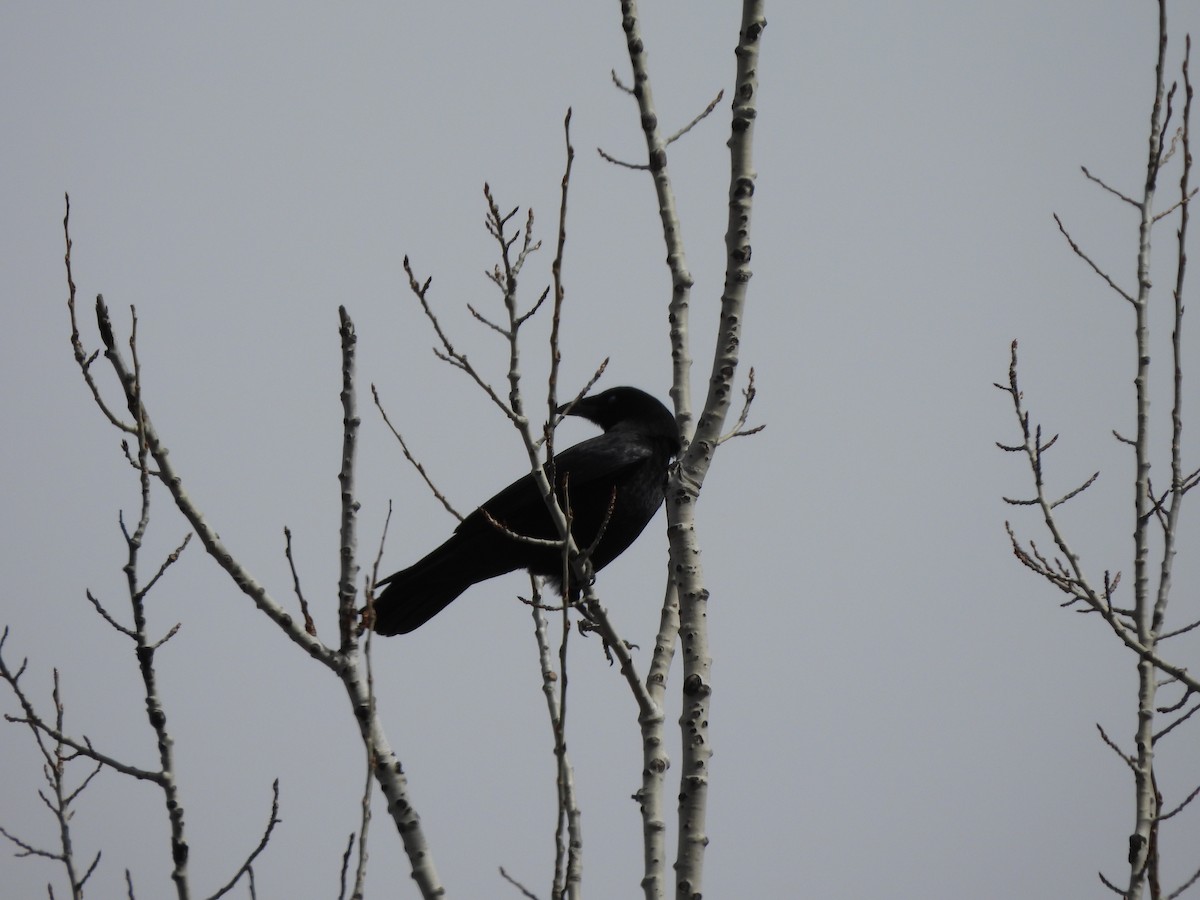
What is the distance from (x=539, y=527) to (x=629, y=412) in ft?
3.79

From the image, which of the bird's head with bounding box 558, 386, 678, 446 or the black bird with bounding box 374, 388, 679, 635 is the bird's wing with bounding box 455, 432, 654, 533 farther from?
the bird's head with bounding box 558, 386, 678, 446

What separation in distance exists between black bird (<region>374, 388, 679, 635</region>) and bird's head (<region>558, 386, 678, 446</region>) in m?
0.18

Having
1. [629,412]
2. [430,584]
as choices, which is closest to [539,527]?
[430,584]

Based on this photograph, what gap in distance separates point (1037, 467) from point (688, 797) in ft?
6.74

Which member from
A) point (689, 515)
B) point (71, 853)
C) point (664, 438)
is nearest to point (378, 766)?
point (689, 515)

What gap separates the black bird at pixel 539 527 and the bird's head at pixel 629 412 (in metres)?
0.18

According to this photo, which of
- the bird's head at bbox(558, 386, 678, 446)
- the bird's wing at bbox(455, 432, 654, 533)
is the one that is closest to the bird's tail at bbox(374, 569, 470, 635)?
the bird's wing at bbox(455, 432, 654, 533)

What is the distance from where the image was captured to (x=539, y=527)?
586 centimetres

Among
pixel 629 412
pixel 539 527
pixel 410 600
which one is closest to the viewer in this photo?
pixel 410 600

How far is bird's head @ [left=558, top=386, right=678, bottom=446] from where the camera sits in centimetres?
645

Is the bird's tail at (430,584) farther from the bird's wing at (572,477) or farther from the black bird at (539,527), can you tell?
the bird's wing at (572,477)

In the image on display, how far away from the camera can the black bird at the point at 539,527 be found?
223 inches

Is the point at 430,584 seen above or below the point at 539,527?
below

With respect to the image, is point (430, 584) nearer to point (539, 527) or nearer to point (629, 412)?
point (539, 527)
